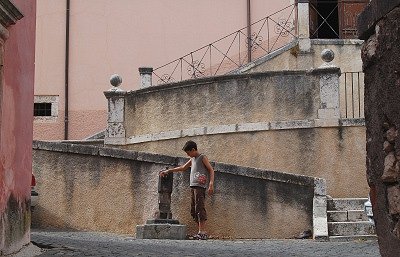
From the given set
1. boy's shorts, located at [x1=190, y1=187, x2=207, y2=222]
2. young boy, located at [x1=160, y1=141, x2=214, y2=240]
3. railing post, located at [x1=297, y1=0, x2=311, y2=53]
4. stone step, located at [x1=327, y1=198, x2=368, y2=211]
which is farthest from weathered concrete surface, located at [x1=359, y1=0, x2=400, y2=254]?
railing post, located at [x1=297, y1=0, x2=311, y2=53]

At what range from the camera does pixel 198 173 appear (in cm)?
1199

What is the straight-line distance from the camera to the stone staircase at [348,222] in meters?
12.2

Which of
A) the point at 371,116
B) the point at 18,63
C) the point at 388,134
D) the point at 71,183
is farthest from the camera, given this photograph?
the point at 71,183

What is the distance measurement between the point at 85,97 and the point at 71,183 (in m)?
10.9

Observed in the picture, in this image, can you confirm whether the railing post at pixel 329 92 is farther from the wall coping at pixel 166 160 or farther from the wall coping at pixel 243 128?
the wall coping at pixel 166 160

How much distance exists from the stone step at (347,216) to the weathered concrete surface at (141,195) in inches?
17.1

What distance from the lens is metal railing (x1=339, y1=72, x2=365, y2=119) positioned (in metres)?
17.6

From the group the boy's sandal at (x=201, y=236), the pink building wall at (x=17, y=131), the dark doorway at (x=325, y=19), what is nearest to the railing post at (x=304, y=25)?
Answer: the dark doorway at (x=325, y=19)

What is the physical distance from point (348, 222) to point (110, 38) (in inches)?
556

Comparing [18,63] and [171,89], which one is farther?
[171,89]

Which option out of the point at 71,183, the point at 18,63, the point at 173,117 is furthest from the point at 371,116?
the point at 173,117

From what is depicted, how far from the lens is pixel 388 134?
4.52 metres

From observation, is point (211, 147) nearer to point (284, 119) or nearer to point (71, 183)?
point (284, 119)

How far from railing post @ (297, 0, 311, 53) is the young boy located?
313 inches
